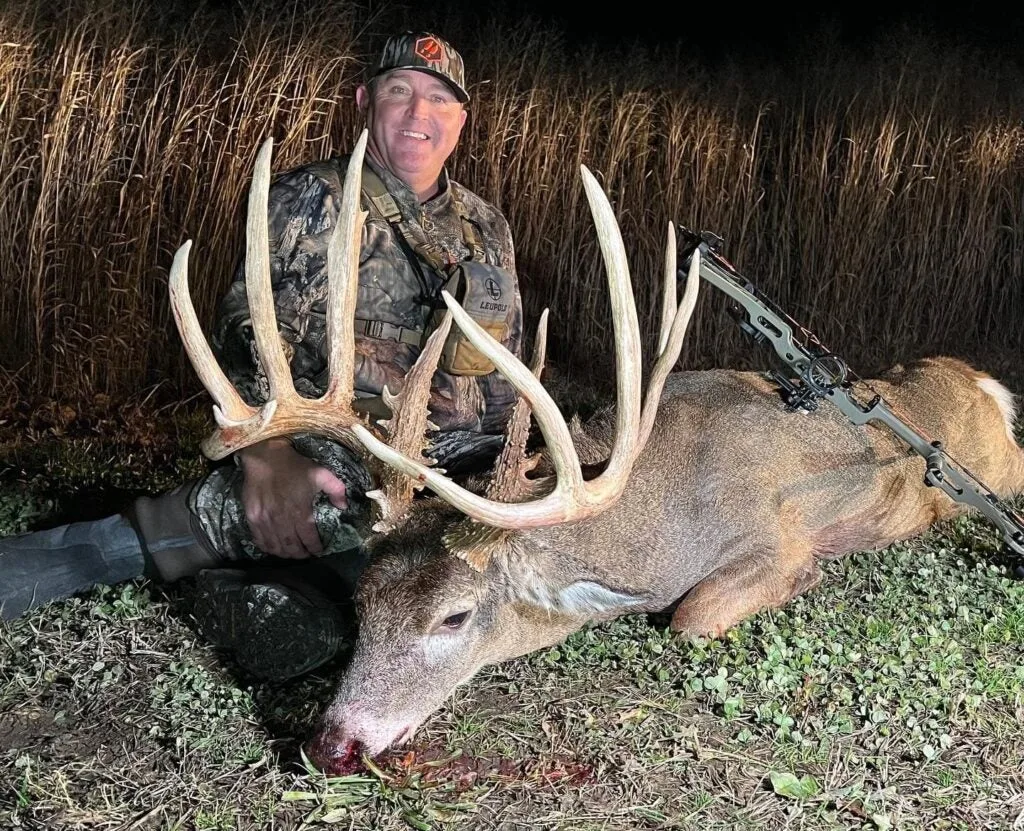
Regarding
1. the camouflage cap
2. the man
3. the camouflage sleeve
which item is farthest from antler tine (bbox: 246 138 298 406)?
the camouflage cap

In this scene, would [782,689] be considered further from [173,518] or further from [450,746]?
[173,518]

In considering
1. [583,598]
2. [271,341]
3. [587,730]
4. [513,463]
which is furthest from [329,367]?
[587,730]

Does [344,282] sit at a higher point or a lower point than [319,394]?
higher

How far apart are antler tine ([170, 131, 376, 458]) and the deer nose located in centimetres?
70

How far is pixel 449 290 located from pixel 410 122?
70 cm

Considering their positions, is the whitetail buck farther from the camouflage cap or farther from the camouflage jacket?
the camouflage cap

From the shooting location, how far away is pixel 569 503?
2.22 meters

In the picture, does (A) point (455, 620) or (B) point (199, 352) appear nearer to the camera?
(B) point (199, 352)

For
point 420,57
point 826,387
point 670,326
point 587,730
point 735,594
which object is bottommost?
point 587,730

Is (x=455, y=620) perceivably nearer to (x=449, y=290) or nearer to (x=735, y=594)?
(x=735, y=594)

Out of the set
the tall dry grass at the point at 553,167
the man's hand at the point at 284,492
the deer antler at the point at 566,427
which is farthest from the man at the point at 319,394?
the tall dry grass at the point at 553,167

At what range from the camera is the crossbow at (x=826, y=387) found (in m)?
3.44

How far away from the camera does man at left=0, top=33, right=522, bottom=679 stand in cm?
296

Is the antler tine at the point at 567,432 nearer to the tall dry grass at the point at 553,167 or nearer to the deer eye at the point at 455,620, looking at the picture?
→ the deer eye at the point at 455,620
